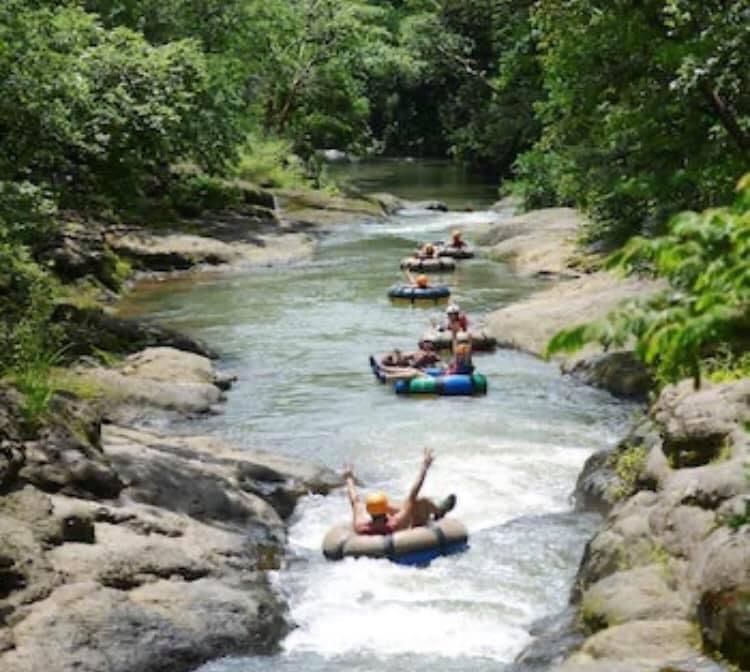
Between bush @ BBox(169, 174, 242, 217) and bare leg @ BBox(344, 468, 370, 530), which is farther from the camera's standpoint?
bush @ BBox(169, 174, 242, 217)

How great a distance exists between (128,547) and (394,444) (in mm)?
4687

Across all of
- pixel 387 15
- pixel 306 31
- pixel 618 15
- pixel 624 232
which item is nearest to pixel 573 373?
pixel 618 15

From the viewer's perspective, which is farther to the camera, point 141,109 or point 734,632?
point 141,109

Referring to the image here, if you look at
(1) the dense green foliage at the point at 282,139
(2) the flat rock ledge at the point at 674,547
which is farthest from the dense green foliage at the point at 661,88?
(2) the flat rock ledge at the point at 674,547

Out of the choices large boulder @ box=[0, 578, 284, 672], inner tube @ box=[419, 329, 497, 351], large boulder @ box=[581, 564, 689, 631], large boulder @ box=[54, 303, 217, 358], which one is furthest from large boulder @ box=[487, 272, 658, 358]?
large boulder @ box=[0, 578, 284, 672]

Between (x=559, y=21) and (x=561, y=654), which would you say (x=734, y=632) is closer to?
(x=561, y=654)

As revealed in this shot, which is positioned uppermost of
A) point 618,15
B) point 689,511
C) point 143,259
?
point 618,15

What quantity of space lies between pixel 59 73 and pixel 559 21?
663 cm

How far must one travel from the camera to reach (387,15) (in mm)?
55688

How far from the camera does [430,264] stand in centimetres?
2409

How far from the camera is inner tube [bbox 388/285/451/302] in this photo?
21344 millimetres

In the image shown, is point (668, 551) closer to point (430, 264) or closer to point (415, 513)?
point (415, 513)

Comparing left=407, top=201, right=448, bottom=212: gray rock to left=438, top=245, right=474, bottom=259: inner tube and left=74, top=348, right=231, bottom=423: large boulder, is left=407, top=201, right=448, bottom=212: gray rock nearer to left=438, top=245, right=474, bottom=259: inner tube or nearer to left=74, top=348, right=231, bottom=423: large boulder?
left=438, top=245, right=474, bottom=259: inner tube

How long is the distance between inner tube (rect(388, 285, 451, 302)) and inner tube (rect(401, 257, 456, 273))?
239 cm
